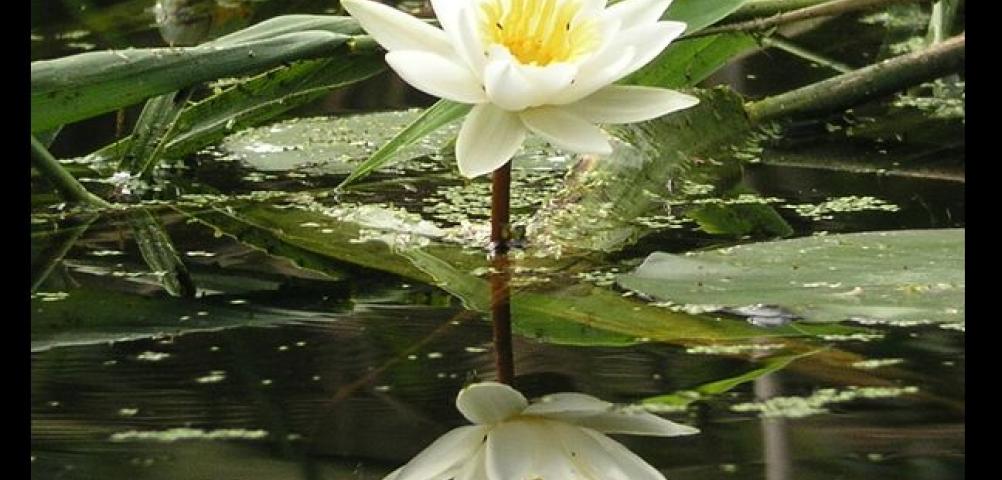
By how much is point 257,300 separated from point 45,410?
0.98ft

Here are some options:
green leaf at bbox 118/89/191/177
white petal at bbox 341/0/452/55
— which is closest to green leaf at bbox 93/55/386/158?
green leaf at bbox 118/89/191/177

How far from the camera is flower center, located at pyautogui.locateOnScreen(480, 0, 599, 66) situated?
1336mm

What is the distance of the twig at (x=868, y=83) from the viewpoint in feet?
6.23

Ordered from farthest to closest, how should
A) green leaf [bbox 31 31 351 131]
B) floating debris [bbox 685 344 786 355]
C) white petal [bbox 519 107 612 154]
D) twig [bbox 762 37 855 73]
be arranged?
twig [bbox 762 37 855 73] → green leaf [bbox 31 31 351 131] → white petal [bbox 519 107 612 154] → floating debris [bbox 685 344 786 355]

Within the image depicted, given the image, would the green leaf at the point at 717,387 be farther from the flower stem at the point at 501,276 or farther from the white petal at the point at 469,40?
the white petal at the point at 469,40

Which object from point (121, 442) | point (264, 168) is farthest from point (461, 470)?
point (264, 168)

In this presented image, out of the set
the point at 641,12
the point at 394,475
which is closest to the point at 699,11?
the point at 641,12

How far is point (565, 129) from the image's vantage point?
4.49ft

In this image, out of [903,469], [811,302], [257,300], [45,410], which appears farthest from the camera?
[257,300]

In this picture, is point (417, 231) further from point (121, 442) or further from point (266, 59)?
point (121, 442)

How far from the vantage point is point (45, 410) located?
1.16 meters

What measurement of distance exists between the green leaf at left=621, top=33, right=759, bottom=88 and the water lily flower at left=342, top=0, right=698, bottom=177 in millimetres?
394

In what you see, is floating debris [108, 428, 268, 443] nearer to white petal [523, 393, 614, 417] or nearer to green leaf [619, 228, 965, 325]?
white petal [523, 393, 614, 417]

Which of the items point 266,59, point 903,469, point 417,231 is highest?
point 266,59
